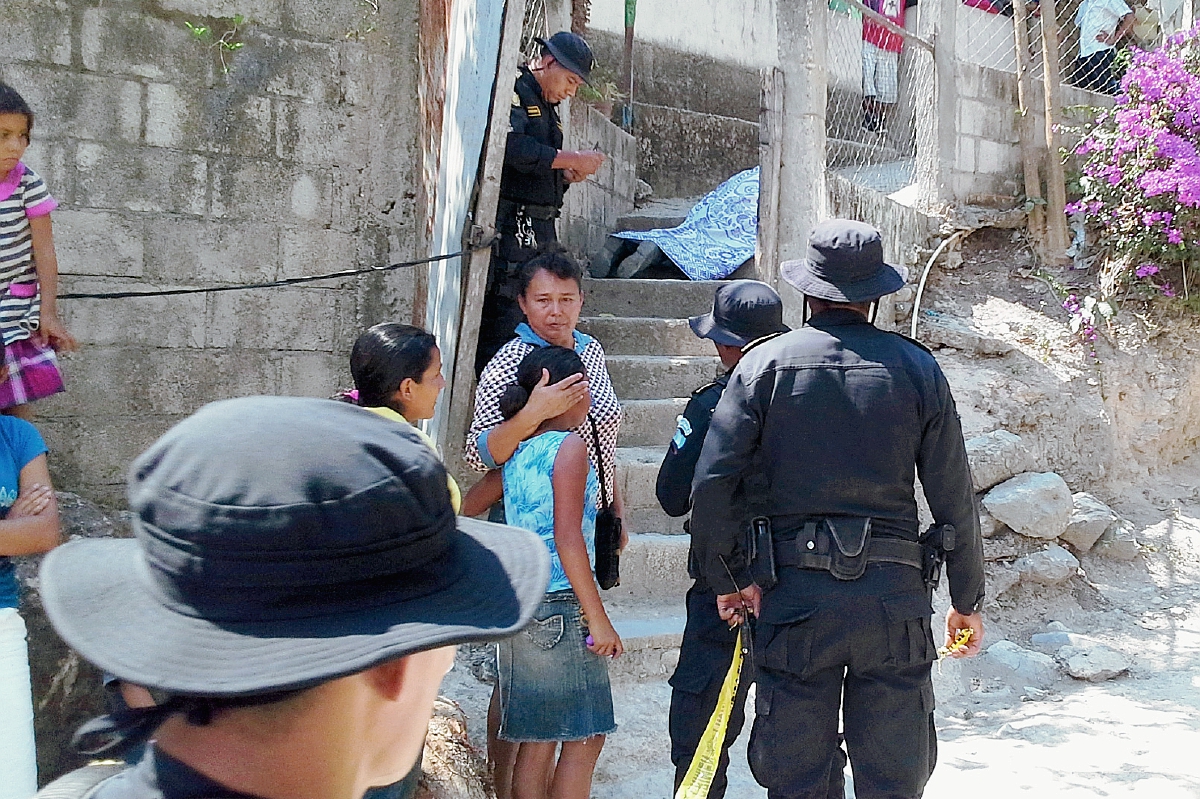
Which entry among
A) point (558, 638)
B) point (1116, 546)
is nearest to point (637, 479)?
point (558, 638)

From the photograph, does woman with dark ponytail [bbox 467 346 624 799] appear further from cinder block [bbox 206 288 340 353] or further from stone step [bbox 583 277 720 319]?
stone step [bbox 583 277 720 319]

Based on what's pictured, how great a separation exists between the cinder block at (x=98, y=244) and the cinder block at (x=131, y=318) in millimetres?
51

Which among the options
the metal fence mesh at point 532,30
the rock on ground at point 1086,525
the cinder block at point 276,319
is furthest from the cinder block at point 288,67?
the rock on ground at point 1086,525

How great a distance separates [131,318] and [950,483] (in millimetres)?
3330

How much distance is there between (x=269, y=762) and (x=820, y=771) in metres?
2.13

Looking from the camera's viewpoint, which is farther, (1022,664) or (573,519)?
(1022,664)

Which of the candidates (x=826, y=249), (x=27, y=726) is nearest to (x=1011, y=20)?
(x=826, y=249)

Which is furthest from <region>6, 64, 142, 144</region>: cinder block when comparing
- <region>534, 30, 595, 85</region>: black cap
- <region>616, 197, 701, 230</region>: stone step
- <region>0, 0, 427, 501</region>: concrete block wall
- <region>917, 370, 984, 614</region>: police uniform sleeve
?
<region>616, 197, 701, 230</region>: stone step

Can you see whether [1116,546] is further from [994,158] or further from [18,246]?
[18,246]

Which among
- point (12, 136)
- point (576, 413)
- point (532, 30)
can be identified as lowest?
point (576, 413)

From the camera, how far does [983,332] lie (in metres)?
6.30

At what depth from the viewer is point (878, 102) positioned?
6.34 meters

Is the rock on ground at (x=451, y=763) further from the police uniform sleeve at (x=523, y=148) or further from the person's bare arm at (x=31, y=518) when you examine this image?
the police uniform sleeve at (x=523, y=148)

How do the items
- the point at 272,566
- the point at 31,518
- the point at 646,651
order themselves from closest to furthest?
the point at 272,566, the point at 31,518, the point at 646,651
